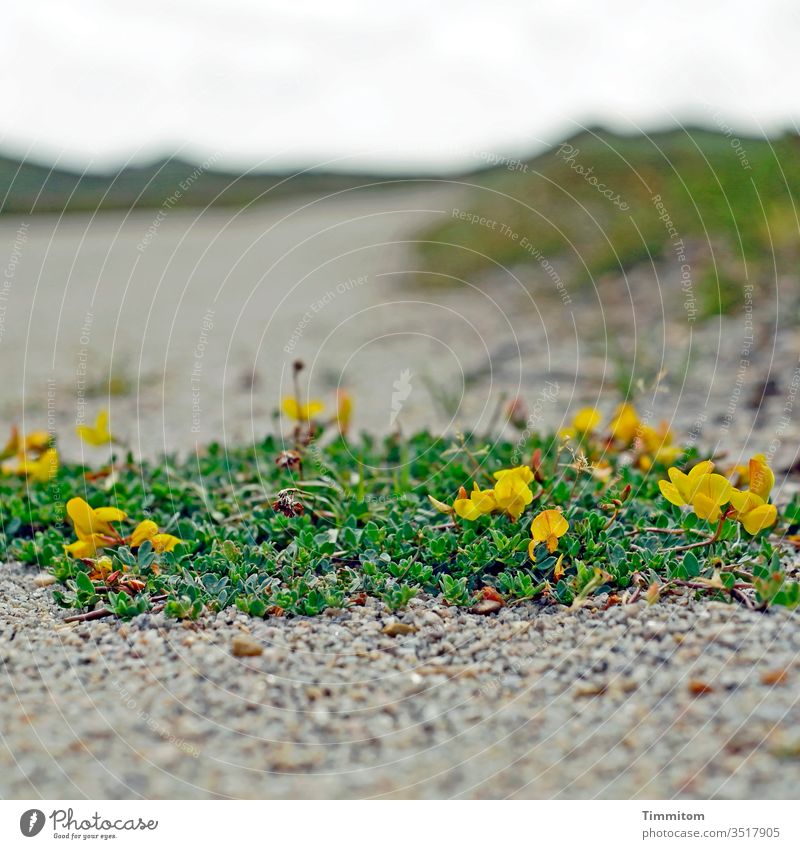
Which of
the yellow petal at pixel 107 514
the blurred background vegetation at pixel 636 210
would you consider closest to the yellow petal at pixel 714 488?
the yellow petal at pixel 107 514

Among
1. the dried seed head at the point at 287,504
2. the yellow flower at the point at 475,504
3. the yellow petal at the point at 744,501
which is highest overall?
the yellow petal at the point at 744,501

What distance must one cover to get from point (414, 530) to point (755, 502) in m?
1.12

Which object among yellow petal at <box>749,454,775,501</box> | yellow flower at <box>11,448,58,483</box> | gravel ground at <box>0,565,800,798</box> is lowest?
gravel ground at <box>0,565,800,798</box>

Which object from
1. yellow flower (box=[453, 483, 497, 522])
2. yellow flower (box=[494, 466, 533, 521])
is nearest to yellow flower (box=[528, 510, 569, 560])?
yellow flower (box=[494, 466, 533, 521])

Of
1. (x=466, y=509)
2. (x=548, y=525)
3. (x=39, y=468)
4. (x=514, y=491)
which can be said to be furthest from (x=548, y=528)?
(x=39, y=468)

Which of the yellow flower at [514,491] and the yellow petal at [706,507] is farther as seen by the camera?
the yellow flower at [514,491]

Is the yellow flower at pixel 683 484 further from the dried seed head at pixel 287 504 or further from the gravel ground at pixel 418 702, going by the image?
the dried seed head at pixel 287 504

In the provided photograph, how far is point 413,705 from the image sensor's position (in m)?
2.42

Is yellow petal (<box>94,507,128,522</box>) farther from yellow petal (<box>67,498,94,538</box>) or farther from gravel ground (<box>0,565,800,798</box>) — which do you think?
gravel ground (<box>0,565,800,798</box>)

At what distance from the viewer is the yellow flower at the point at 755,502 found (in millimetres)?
2965

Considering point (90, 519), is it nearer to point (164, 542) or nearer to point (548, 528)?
point (164, 542)

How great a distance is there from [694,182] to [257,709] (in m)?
6.93

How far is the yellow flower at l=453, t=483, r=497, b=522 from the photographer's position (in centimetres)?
310

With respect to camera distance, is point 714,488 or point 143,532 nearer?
point 714,488
